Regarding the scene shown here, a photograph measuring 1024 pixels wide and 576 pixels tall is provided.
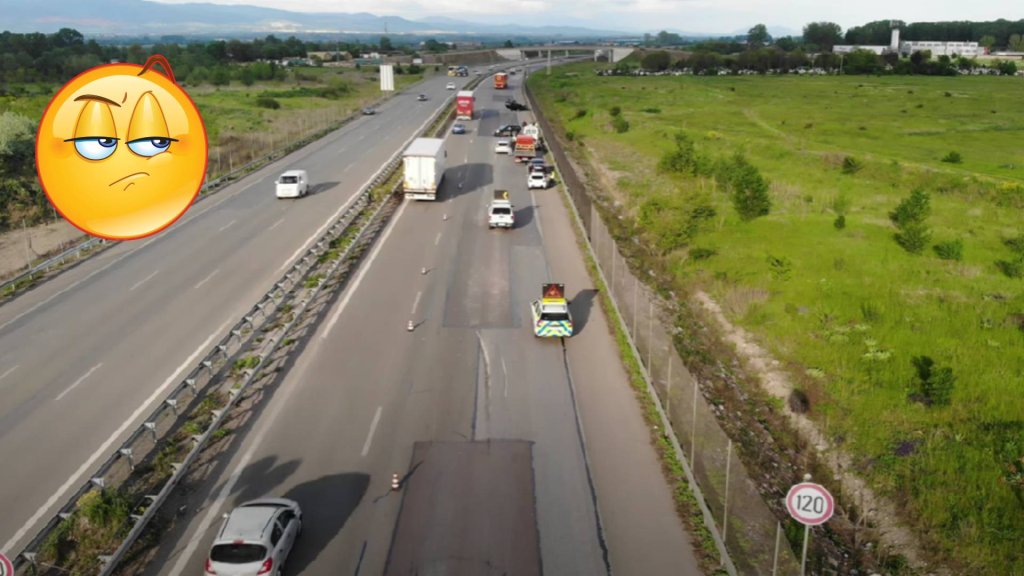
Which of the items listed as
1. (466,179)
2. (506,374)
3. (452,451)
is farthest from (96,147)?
(466,179)

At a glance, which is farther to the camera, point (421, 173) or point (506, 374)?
point (421, 173)

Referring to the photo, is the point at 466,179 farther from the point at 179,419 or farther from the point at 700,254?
the point at 179,419

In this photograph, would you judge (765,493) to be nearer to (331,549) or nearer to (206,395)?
(331,549)

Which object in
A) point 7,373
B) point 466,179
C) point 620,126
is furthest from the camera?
point 620,126

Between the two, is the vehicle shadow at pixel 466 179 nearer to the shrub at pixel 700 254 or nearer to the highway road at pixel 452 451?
the shrub at pixel 700 254

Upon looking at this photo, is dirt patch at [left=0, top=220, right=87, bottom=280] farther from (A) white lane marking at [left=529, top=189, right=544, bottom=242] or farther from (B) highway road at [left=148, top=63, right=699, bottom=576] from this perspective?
(A) white lane marking at [left=529, top=189, right=544, bottom=242]

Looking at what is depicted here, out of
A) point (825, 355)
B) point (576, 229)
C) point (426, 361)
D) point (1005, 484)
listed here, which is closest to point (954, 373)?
point (825, 355)

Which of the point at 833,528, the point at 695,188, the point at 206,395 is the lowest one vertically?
the point at 833,528
